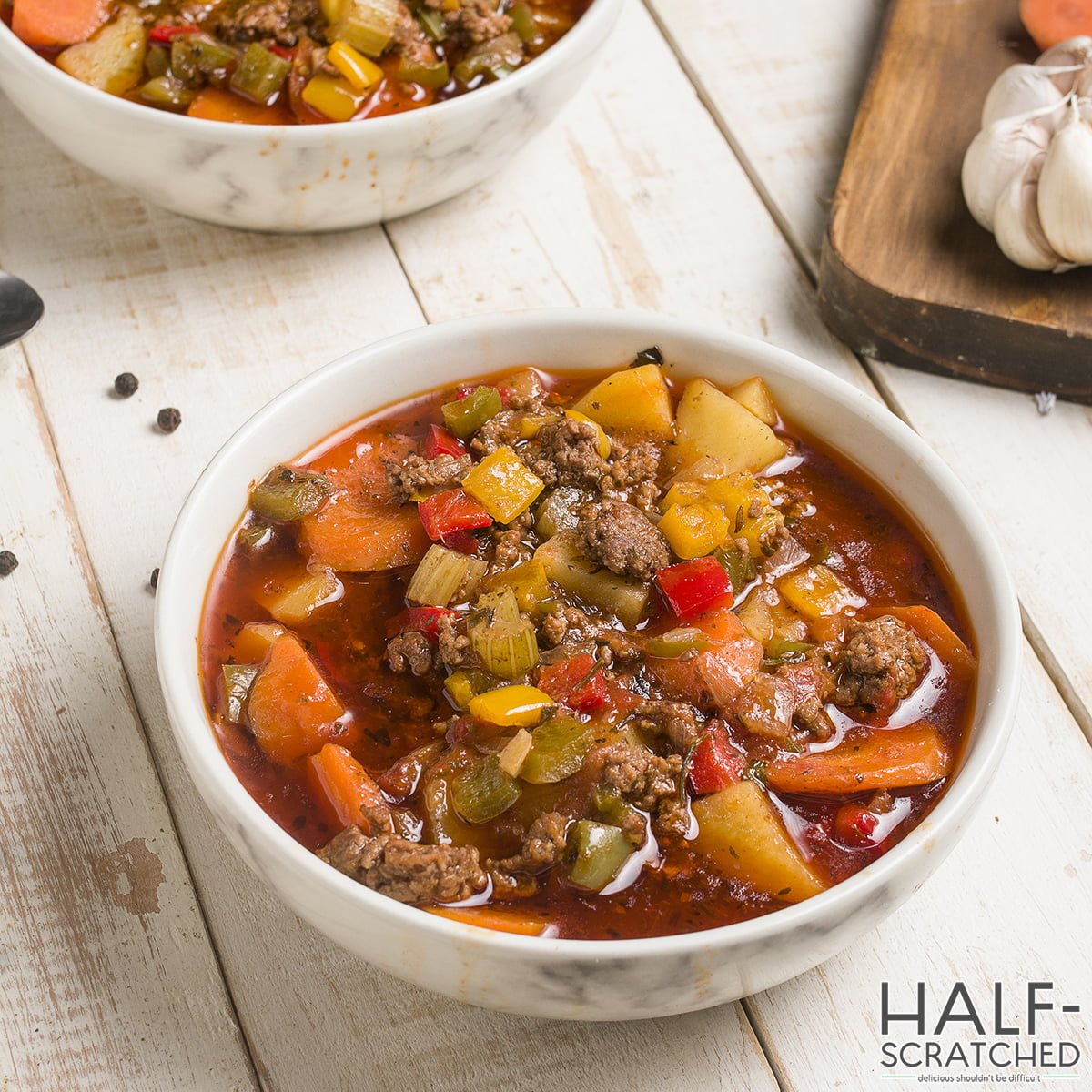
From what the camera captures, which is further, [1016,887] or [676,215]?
[676,215]

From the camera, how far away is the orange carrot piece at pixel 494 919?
2.52m

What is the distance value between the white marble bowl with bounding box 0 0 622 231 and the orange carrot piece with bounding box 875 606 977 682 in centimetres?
191

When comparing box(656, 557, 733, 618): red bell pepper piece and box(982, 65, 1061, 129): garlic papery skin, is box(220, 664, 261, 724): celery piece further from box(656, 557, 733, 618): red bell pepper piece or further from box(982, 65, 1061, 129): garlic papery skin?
box(982, 65, 1061, 129): garlic papery skin

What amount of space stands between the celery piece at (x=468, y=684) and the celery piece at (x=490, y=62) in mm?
2101

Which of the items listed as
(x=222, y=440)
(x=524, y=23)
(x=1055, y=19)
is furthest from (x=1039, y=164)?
(x=222, y=440)

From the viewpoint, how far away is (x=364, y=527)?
315 centimetres

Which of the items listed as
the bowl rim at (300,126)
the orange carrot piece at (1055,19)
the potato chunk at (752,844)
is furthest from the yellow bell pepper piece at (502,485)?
the orange carrot piece at (1055,19)

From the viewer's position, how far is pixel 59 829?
10.5 feet

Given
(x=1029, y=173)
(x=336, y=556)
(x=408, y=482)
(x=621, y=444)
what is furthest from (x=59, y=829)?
(x=1029, y=173)

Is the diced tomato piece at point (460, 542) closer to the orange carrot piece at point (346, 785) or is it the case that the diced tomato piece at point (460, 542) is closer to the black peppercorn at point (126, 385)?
the orange carrot piece at point (346, 785)

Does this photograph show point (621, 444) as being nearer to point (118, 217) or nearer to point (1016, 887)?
point (1016, 887)

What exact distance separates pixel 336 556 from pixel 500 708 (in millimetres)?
611

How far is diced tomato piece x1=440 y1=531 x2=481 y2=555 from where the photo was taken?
3.09 m

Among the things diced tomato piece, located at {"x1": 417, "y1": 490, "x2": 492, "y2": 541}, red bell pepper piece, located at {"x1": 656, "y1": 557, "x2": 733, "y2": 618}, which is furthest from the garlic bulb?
diced tomato piece, located at {"x1": 417, "y1": 490, "x2": 492, "y2": 541}
